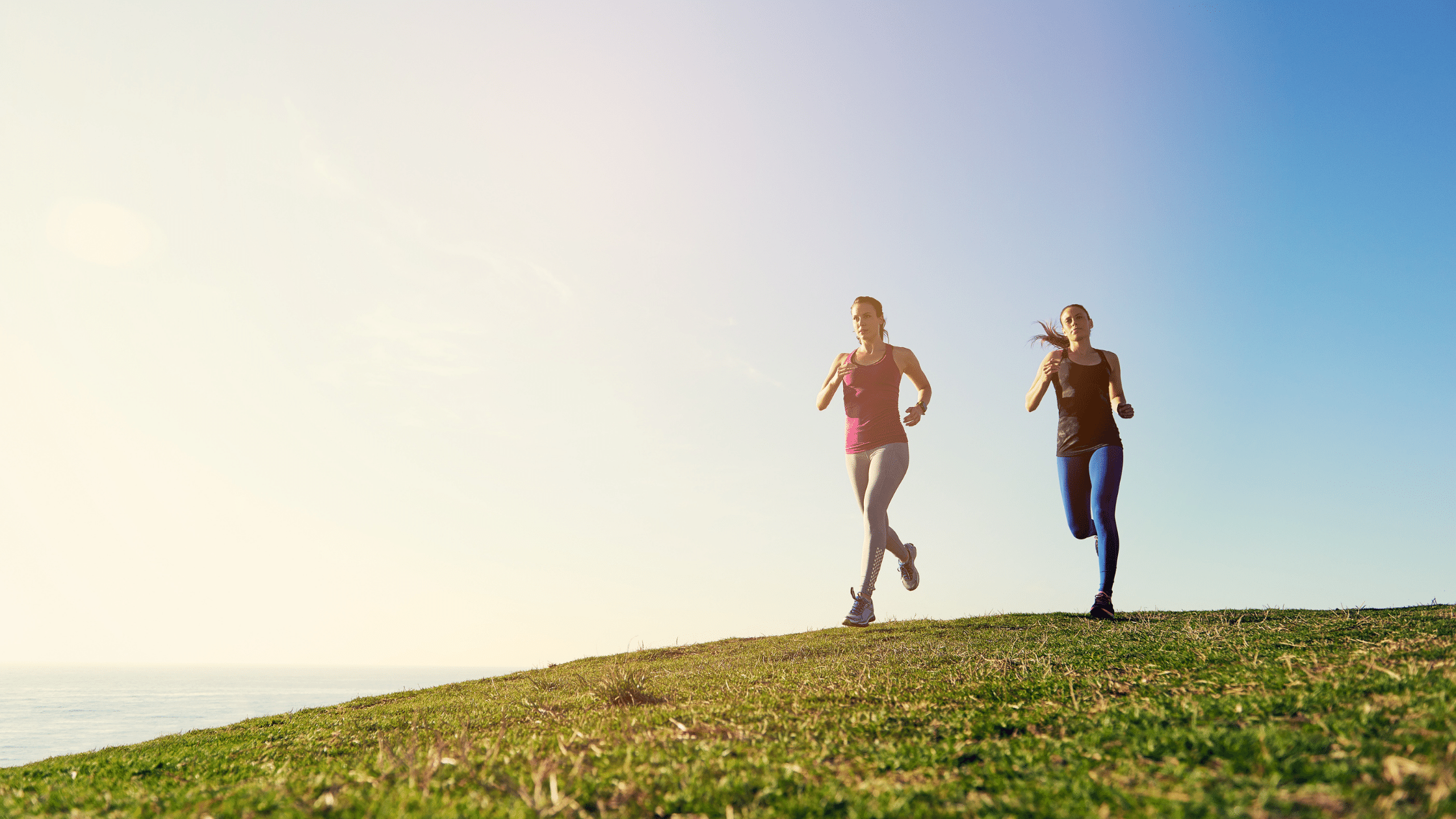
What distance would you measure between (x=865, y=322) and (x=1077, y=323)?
3568 millimetres

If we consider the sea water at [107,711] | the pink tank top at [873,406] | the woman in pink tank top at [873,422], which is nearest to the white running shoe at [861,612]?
the woman in pink tank top at [873,422]

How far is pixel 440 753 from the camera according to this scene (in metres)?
4.04

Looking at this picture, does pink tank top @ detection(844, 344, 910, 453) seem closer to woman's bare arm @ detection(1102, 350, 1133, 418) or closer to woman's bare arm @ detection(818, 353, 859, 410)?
woman's bare arm @ detection(818, 353, 859, 410)

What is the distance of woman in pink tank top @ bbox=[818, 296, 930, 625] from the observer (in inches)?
451

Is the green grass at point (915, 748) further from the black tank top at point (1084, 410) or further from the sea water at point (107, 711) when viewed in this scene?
the sea water at point (107, 711)

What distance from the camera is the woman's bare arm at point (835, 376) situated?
12430 mm

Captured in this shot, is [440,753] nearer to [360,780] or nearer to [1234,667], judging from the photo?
[360,780]

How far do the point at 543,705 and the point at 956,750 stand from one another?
5.22 meters

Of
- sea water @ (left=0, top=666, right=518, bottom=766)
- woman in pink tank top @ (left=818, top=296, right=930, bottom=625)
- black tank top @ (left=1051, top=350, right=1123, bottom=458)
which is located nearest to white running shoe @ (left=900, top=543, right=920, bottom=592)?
woman in pink tank top @ (left=818, top=296, right=930, bottom=625)

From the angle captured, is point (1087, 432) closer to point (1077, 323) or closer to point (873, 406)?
point (1077, 323)

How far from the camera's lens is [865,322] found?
40.2ft

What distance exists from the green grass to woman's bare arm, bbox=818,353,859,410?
5535 millimetres

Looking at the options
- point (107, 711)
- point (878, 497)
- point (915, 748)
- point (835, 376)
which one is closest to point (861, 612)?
point (878, 497)

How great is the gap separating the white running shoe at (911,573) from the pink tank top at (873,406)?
106 inches
